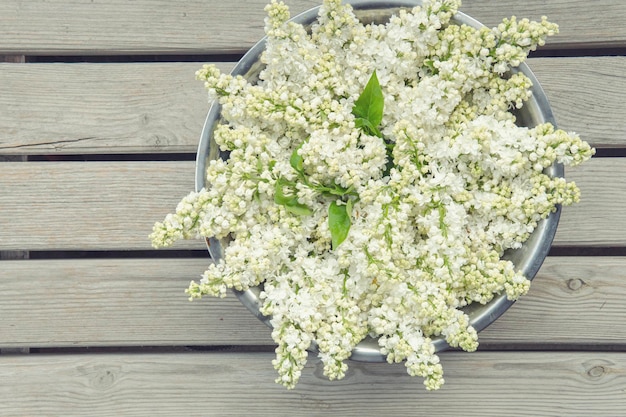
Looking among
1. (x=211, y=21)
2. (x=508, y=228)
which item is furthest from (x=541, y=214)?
(x=211, y=21)

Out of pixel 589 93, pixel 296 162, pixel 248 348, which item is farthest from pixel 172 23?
pixel 589 93

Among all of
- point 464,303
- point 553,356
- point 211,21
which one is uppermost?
point 211,21

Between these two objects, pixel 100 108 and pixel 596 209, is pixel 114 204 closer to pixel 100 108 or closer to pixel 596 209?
pixel 100 108

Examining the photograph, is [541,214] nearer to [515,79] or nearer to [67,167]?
[515,79]

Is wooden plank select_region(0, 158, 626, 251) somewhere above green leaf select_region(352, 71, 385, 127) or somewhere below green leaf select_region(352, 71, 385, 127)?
below

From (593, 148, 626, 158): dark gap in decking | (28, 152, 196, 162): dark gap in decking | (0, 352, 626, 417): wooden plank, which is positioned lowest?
(0, 352, 626, 417): wooden plank

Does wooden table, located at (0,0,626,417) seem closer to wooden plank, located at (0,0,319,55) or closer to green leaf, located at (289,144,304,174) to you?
wooden plank, located at (0,0,319,55)

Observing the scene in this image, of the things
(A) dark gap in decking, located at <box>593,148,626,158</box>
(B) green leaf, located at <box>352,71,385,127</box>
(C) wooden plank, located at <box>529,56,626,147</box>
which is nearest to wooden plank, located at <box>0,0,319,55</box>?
(B) green leaf, located at <box>352,71,385,127</box>
